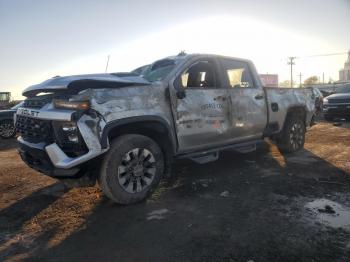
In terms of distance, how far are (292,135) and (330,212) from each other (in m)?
3.51

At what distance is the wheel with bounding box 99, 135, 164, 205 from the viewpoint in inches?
164

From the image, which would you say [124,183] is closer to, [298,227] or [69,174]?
[69,174]

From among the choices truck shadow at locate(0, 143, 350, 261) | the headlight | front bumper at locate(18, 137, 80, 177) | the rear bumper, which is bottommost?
truck shadow at locate(0, 143, 350, 261)

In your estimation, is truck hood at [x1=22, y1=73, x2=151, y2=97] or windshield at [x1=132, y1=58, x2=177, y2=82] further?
windshield at [x1=132, y1=58, x2=177, y2=82]

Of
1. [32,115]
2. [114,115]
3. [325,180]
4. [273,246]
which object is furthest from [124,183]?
[325,180]

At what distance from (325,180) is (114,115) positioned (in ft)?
11.0

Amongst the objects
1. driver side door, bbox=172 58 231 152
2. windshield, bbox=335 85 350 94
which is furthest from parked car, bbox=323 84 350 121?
driver side door, bbox=172 58 231 152

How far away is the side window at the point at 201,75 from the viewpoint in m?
5.40

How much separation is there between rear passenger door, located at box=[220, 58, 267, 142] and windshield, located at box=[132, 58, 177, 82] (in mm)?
971

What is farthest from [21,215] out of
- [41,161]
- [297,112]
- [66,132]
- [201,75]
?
[297,112]

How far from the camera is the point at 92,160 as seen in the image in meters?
4.12

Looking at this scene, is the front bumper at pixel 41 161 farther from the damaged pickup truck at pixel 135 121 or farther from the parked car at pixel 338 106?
the parked car at pixel 338 106

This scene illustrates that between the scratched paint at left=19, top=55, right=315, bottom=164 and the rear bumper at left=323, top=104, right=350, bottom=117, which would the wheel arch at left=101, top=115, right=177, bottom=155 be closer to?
the scratched paint at left=19, top=55, right=315, bottom=164

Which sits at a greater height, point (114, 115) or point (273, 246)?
point (114, 115)
